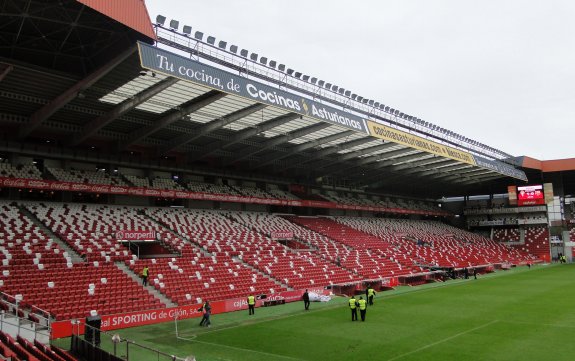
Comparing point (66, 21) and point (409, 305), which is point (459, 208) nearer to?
point (409, 305)

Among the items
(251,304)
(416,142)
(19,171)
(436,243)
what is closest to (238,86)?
(251,304)

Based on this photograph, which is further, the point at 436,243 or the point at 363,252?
the point at 436,243

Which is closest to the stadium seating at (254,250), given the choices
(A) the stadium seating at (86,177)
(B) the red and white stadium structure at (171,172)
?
(B) the red and white stadium structure at (171,172)

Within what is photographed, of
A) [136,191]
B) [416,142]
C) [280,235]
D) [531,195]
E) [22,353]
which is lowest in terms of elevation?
[22,353]

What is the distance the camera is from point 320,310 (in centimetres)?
2519

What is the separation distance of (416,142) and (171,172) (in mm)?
22255

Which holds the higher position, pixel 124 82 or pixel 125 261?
pixel 124 82

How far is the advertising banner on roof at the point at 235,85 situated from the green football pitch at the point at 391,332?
12.2 m

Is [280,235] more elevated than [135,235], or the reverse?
[135,235]

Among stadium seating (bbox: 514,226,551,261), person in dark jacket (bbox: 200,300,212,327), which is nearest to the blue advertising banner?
person in dark jacket (bbox: 200,300,212,327)

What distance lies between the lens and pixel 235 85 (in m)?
26.3

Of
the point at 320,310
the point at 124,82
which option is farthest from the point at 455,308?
the point at 124,82

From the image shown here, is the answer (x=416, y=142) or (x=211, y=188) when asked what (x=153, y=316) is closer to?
(x=211, y=188)

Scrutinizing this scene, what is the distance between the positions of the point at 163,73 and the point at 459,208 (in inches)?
2718
